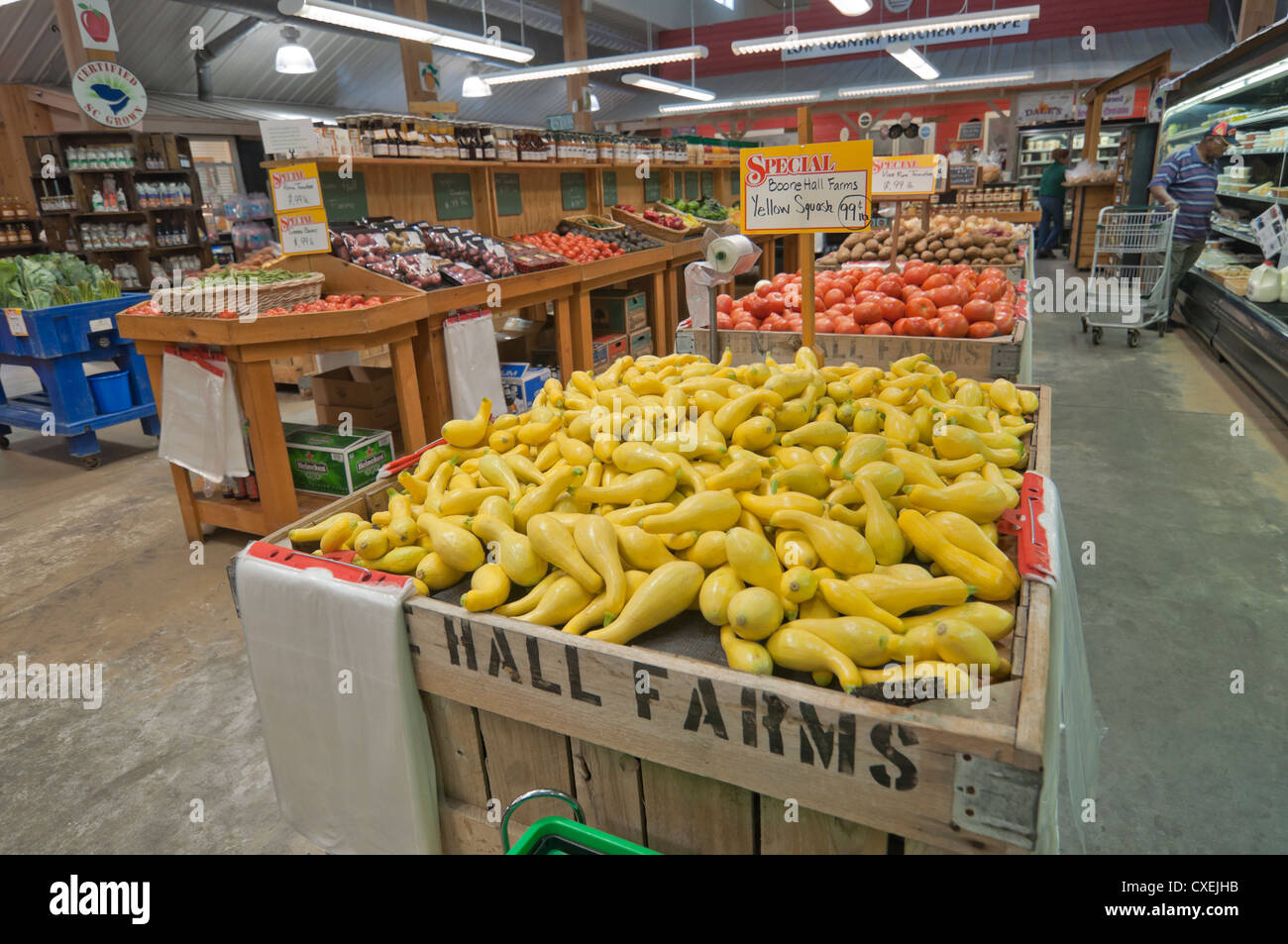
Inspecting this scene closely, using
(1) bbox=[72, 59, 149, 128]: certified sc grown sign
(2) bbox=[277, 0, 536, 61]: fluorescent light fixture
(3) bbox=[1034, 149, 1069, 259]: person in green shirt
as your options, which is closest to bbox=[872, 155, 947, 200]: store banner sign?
(2) bbox=[277, 0, 536, 61]: fluorescent light fixture

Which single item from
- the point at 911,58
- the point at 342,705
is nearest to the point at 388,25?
the point at 342,705

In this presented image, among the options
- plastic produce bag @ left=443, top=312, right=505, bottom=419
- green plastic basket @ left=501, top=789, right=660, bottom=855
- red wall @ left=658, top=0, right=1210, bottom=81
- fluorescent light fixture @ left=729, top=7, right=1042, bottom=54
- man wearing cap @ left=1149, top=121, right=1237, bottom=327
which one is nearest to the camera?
green plastic basket @ left=501, top=789, right=660, bottom=855

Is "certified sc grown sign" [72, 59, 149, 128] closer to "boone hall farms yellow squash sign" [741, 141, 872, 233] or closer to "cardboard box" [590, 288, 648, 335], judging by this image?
"cardboard box" [590, 288, 648, 335]

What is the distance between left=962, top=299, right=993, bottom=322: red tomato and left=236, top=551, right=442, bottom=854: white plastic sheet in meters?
2.74

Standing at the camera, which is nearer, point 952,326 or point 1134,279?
point 952,326

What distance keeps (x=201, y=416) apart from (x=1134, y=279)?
28.0 ft

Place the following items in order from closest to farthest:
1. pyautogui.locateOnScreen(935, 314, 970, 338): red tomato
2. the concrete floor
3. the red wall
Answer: the concrete floor
pyautogui.locateOnScreen(935, 314, 970, 338): red tomato
the red wall

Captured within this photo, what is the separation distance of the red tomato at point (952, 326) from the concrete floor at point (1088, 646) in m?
1.14

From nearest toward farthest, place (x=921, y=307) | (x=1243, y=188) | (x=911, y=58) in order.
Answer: (x=921, y=307) → (x=1243, y=188) → (x=911, y=58)

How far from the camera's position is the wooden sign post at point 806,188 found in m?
2.20

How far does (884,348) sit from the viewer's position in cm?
319

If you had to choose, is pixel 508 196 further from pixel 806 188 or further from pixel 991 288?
pixel 806 188

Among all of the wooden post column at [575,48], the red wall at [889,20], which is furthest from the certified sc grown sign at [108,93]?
the red wall at [889,20]

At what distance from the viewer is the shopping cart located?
281 inches
